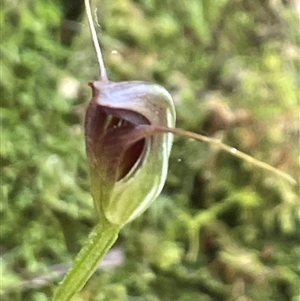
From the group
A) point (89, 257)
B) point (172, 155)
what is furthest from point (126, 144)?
point (172, 155)

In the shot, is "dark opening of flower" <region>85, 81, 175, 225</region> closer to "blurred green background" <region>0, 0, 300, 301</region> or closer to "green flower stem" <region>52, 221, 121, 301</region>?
"green flower stem" <region>52, 221, 121, 301</region>

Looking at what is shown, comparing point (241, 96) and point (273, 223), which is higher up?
point (241, 96)

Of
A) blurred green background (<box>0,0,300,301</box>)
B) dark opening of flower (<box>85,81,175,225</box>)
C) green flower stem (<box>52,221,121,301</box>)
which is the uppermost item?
dark opening of flower (<box>85,81,175,225</box>)

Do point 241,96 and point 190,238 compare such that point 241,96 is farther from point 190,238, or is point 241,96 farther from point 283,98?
point 190,238

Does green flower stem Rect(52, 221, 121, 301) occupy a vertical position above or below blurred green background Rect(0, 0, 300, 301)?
above

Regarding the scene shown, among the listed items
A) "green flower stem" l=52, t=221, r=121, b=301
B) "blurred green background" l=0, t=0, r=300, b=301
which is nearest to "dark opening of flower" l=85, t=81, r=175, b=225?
"green flower stem" l=52, t=221, r=121, b=301

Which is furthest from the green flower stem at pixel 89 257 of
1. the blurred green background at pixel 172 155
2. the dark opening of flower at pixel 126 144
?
the blurred green background at pixel 172 155

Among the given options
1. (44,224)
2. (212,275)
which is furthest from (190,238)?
(44,224)
